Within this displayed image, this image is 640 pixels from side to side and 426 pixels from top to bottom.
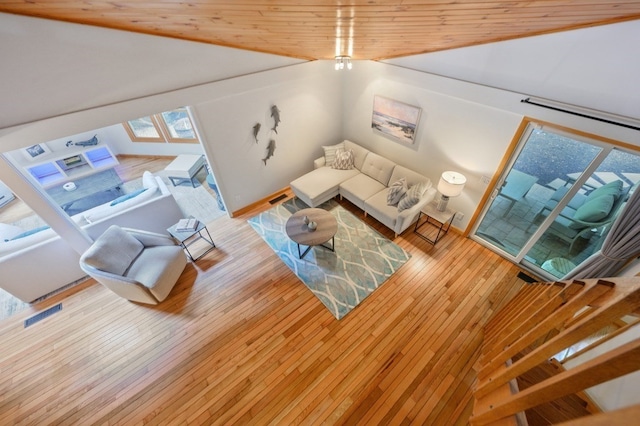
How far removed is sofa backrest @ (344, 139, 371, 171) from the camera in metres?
4.88

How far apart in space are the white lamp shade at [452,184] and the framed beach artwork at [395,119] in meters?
0.95

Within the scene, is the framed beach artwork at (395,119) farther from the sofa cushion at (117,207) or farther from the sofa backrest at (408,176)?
the sofa cushion at (117,207)

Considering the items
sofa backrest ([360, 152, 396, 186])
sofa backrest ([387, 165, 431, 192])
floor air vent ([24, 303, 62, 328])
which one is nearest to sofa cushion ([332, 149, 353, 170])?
sofa backrest ([360, 152, 396, 186])

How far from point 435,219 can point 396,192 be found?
2.66 ft

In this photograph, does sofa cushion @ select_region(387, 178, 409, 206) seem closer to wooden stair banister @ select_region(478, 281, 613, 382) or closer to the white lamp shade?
the white lamp shade

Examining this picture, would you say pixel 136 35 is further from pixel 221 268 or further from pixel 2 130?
pixel 221 268

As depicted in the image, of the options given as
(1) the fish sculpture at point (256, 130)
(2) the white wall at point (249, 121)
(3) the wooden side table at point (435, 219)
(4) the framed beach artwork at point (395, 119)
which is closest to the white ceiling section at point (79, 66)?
(2) the white wall at point (249, 121)

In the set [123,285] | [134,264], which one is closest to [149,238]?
[134,264]

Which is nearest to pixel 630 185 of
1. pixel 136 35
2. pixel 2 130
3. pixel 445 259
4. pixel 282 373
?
pixel 445 259

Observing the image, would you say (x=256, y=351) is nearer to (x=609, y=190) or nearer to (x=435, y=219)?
(x=435, y=219)

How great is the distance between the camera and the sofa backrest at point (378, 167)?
4.53 meters

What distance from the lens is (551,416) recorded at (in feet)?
4.84

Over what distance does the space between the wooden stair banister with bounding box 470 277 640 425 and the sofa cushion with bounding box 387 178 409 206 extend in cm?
233

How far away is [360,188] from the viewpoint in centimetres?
456
